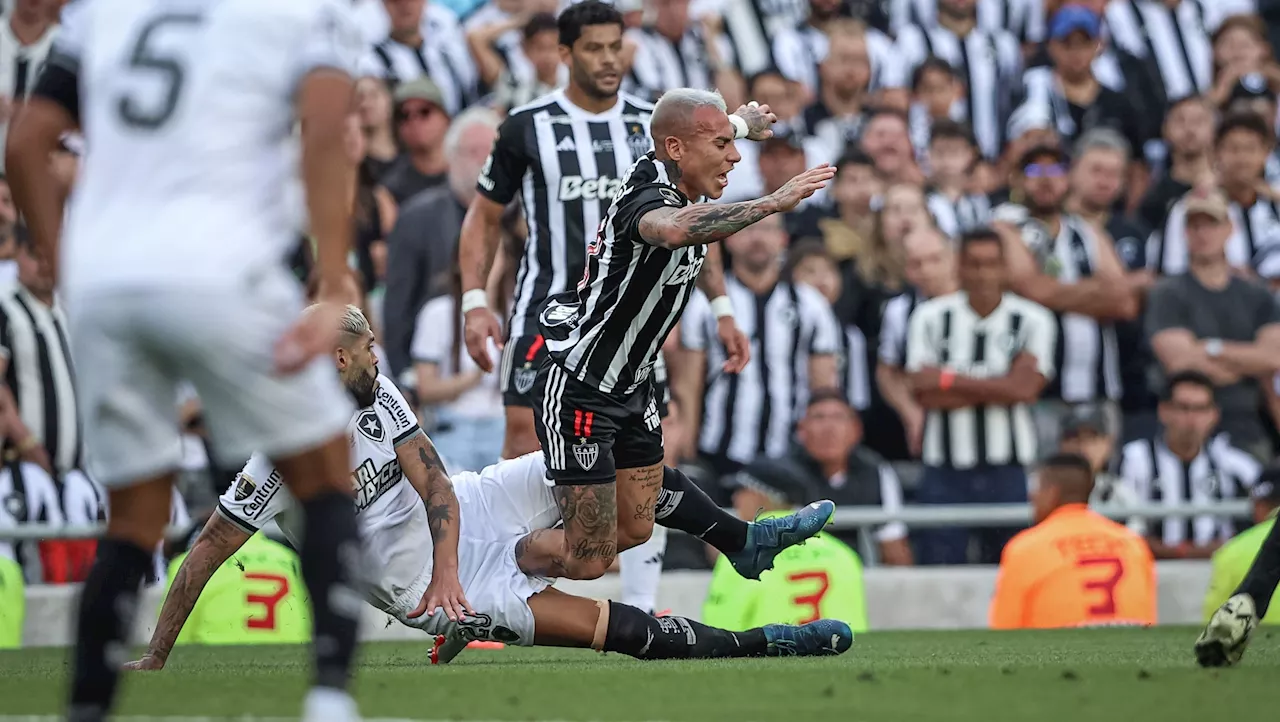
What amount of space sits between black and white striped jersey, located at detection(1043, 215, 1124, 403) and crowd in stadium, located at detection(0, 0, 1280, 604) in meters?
0.02

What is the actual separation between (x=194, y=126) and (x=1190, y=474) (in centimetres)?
886

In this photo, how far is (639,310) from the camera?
748 cm

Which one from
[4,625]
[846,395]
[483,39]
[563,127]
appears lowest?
[4,625]

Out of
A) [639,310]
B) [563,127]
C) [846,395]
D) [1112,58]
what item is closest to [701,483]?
[846,395]

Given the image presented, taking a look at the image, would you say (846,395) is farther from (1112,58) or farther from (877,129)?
(1112,58)

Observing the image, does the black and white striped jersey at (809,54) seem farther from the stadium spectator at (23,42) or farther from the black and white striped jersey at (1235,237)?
the stadium spectator at (23,42)

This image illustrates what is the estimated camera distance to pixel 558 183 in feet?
29.3

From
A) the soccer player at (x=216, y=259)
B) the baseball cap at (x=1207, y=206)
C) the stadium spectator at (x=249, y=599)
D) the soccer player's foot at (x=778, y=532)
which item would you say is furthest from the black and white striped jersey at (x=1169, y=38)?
the soccer player at (x=216, y=259)

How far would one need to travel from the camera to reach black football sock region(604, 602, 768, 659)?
7434 mm

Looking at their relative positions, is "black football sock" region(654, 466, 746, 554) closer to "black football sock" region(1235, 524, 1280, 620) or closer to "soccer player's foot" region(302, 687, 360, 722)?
"black football sock" region(1235, 524, 1280, 620)

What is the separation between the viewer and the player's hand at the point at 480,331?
344 inches

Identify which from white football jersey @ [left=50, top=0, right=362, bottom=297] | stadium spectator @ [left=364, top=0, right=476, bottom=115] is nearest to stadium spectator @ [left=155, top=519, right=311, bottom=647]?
stadium spectator @ [left=364, top=0, right=476, bottom=115]

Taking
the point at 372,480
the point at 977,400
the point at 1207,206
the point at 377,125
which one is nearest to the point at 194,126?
the point at 372,480

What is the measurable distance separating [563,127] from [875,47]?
675cm
